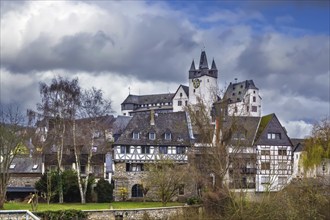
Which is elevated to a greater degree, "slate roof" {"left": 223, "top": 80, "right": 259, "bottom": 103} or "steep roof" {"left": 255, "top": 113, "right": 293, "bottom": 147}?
"slate roof" {"left": 223, "top": 80, "right": 259, "bottom": 103}

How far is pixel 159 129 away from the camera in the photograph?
53906mm

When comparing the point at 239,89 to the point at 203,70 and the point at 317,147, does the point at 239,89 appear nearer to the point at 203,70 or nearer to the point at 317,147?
the point at 203,70

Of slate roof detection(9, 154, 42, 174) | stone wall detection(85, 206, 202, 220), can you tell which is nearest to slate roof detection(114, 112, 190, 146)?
slate roof detection(9, 154, 42, 174)

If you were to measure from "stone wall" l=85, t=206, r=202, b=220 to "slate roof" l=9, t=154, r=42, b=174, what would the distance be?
22107mm

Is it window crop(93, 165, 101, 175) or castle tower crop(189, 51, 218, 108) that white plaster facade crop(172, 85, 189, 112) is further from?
window crop(93, 165, 101, 175)

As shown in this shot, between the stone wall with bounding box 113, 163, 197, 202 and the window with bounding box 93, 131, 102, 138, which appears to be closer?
the window with bounding box 93, 131, 102, 138

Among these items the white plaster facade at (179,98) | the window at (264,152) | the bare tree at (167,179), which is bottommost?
the bare tree at (167,179)

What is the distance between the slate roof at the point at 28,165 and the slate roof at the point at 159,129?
999 cm

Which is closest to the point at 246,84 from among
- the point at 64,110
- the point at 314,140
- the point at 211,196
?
the point at 314,140

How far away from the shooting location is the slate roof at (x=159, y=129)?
52312mm

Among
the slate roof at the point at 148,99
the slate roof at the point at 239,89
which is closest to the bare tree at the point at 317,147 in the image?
the slate roof at the point at 239,89

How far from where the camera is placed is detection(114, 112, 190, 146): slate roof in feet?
172

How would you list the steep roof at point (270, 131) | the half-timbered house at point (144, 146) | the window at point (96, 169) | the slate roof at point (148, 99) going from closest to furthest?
the half-timbered house at point (144, 146) → the window at point (96, 169) → the steep roof at point (270, 131) → the slate roof at point (148, 99)

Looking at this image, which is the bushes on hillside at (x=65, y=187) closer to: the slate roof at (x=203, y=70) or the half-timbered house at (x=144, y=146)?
the half-timbered house at (x=144, y=146)
